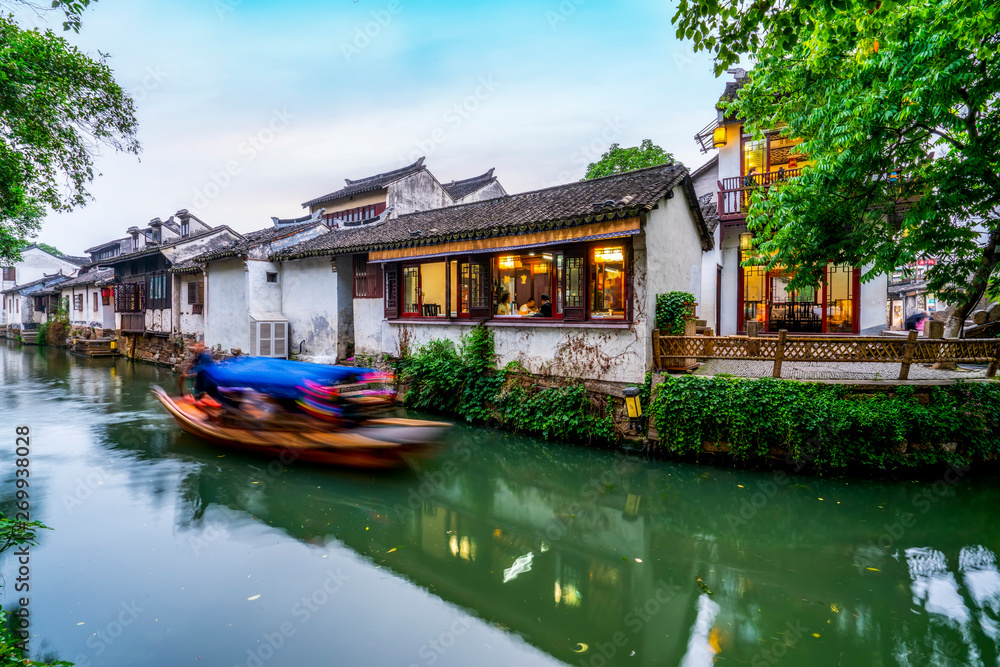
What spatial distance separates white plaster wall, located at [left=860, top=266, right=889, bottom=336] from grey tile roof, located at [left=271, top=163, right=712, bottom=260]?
388cm

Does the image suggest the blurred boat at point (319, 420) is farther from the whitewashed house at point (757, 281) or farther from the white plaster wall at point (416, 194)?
the white plaster wall at point (416, 194)

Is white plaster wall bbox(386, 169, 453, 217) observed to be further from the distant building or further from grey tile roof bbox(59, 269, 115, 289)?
grey tile roof bbox(59, 269, 115, 289)

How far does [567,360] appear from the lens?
28.5 feet

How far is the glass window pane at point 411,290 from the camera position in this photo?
11469mm

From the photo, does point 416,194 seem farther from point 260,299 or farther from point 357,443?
point 357,443

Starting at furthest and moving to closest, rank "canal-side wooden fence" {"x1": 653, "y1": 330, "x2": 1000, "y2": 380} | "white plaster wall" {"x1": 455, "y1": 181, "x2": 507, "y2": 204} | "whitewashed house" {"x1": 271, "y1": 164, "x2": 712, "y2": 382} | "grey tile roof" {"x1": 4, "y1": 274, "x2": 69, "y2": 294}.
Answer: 1. "grey tile roof" {"x1": 4, "y1": 274, "x2": 69, "y2": 294}
2. "white plaster wall" {"x1": 455, "y1": 181, "x2": 507, "y2": 204}
3. "whitewashed house" {"x1": 271, "y1": 164, "x2": 712, "y2": 382}
4. "canal-side wooden fence" {"x1": 653, "y1": 330, "x2": 1000, "y2": 380}

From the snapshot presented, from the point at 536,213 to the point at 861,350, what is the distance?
5814 mm

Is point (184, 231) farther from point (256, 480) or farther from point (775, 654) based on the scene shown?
point (775, 654)

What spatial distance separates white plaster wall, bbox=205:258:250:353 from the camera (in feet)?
49.5

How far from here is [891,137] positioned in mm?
6480

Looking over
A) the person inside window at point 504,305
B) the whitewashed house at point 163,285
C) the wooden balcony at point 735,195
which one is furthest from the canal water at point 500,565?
the whitewashed house at point 163,285

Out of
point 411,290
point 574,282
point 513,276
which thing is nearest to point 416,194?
point 411,290

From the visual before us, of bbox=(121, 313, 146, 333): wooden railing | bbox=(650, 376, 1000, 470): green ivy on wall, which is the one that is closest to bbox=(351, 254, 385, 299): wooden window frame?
bbox=(650, 376, 1000, 470): green ivy on wall

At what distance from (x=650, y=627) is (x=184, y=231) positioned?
97.4 ft
